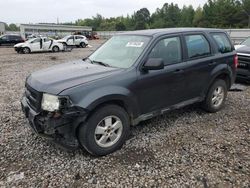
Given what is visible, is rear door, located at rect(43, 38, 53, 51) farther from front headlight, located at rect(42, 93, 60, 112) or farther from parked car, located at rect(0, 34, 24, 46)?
front headlight, located at rect(42, 93, 60, 112)

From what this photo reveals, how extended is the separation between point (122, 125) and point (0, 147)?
2.00 meters

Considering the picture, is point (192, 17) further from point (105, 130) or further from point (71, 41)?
point (105, 130)

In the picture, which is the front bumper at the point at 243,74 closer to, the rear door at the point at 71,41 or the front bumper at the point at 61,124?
the front bumper at the point at 61,124

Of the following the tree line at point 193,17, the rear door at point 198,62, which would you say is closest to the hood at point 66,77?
the rear door at point 198,62

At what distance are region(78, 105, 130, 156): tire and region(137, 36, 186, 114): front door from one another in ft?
1.56

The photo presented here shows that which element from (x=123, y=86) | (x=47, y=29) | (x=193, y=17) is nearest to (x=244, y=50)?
(x=123, y=86)

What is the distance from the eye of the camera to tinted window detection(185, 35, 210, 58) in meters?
4.71

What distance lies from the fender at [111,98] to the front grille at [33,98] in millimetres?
615

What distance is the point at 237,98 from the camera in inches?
258

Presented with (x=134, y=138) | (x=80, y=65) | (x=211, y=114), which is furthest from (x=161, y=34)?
(x=211, y=114)

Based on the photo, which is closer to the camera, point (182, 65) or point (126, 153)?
point (126, 153)

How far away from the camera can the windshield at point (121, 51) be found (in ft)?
13.4

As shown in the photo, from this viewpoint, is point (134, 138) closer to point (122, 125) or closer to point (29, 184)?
point (122, 125)

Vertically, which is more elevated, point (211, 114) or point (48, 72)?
point (48, 72)
